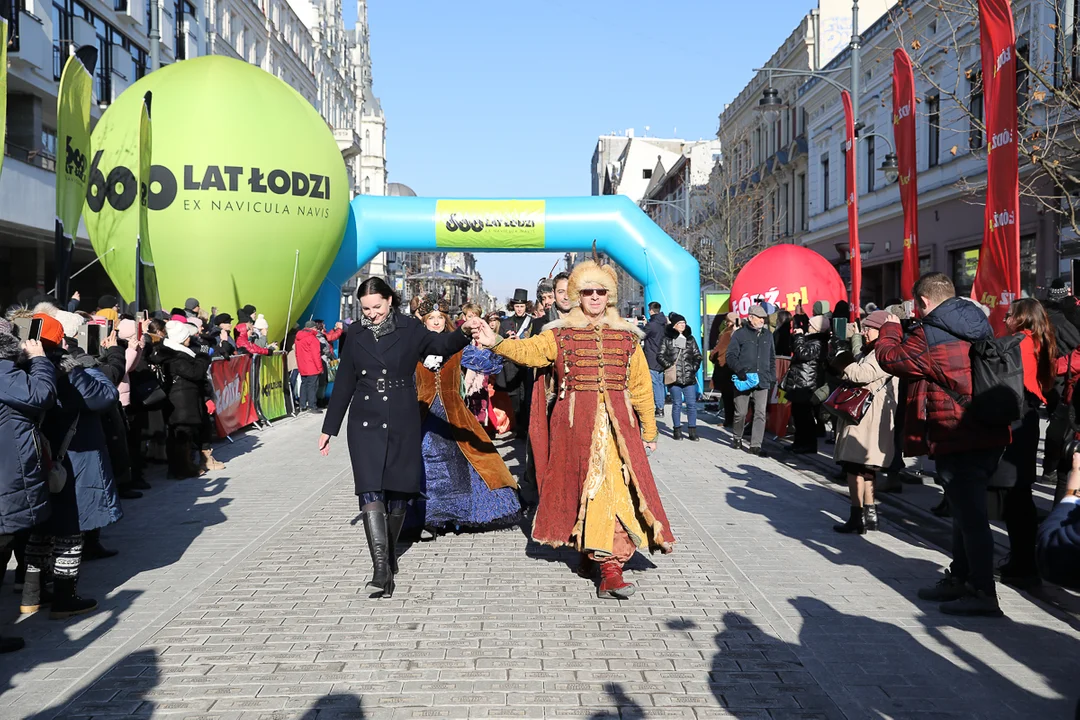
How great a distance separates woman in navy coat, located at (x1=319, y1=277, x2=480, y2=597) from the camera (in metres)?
5.68

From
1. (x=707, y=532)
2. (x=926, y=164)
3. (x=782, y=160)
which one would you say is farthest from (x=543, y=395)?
(x=782, y=160)

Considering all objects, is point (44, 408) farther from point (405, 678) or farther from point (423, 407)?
point (423, 407)

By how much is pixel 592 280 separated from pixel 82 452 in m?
3.03

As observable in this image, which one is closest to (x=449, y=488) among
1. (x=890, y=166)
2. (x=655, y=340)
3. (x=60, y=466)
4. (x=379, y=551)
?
(x=379, y=551)

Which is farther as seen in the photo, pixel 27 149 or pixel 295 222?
pixel 27 149

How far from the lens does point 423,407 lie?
7145mm

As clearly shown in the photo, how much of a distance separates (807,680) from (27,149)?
2127 cm

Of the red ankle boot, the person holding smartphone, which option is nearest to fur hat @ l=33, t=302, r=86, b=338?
the person holding smartphone

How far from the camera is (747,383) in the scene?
12.0 metres

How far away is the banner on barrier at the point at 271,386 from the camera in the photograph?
49.3ft

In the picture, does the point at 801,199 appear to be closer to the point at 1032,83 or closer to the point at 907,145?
the point at 1032,83

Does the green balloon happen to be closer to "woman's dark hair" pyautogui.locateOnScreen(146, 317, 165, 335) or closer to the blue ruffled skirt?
"woman's dark hair" pyautogui.locateOnScreen(146, 317, 165, 335)

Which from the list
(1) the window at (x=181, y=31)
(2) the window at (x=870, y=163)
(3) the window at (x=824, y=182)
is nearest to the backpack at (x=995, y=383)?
(2) the window at (x=870, y=163)

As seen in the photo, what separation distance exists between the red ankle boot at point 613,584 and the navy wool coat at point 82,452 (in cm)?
277
